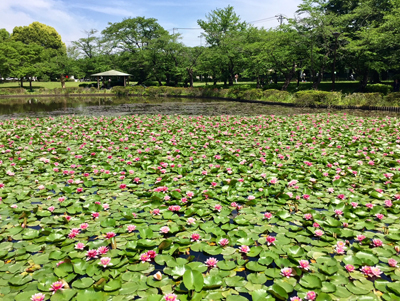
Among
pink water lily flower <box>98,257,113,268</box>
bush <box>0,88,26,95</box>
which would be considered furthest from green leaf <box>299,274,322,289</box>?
bush <box>0,88,26,95</box>

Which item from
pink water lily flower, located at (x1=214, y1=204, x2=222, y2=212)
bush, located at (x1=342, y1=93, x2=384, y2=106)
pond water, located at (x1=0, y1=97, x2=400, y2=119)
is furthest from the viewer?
bush, located at (x1=342, y1=93, x2=384, y2=106)

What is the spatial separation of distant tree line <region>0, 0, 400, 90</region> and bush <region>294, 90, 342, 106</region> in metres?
6.60

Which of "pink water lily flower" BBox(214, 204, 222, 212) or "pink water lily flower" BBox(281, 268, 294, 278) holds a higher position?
"pink water lily flower" BBox(214, 204, 222, 212)

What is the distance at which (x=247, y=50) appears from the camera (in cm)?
3177

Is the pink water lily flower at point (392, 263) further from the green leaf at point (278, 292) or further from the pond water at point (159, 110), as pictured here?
the pond water at point (159, 110)

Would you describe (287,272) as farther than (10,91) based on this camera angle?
No

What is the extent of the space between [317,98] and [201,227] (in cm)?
1687

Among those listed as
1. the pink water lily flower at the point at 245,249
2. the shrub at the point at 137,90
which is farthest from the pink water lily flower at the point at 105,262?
the shrub at the point at 137,90

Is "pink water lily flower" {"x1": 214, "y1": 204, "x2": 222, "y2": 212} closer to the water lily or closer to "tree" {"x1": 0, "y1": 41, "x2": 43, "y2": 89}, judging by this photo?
the water lily

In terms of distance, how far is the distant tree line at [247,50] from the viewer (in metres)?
23.1

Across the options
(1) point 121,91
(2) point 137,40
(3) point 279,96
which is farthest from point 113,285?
(2) point 137,40

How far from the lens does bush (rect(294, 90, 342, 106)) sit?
54.1 feet

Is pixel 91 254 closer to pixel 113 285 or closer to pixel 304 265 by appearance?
pixel 113 285

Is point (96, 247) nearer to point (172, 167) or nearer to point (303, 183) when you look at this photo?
point (172, 167)
